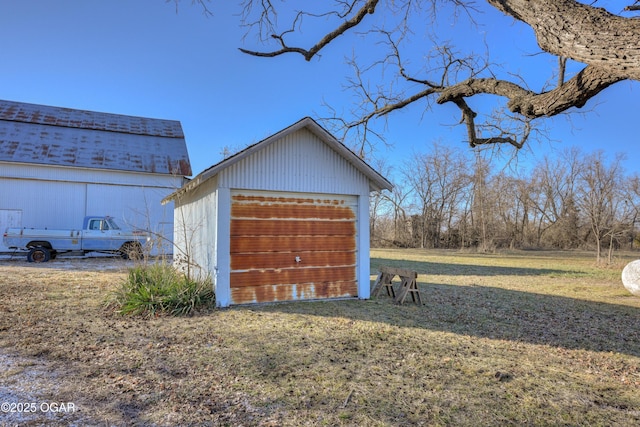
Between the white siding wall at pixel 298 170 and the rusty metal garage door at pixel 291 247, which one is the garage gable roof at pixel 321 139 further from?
the rusty metal garage door at pixel 291 247

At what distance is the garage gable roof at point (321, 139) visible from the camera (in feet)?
26.7

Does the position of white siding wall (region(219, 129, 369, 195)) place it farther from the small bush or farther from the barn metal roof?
the barn metal roof

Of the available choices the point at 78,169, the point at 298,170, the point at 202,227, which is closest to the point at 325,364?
the point at 298,170

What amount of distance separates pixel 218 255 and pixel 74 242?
1152cm

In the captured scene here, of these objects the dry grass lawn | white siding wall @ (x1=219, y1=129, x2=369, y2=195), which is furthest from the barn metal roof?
white siding wall @ (x1=219, y1=129, x2=369, y2=195)

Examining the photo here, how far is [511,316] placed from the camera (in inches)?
322

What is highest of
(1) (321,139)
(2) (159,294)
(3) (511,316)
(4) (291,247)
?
(1) (321,139)

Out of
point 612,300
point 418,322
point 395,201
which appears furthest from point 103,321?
point 395,201

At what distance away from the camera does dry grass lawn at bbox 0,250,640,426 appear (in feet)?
12.0

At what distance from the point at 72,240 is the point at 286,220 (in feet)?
39.9

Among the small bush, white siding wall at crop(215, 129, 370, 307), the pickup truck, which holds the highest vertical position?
white siding wall at crop(215, 129, 370, 307)

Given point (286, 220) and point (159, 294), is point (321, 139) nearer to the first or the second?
point (286, 220)

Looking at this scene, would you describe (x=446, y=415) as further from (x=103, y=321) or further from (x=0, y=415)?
(x=103, y=321)

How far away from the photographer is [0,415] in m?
3.46
